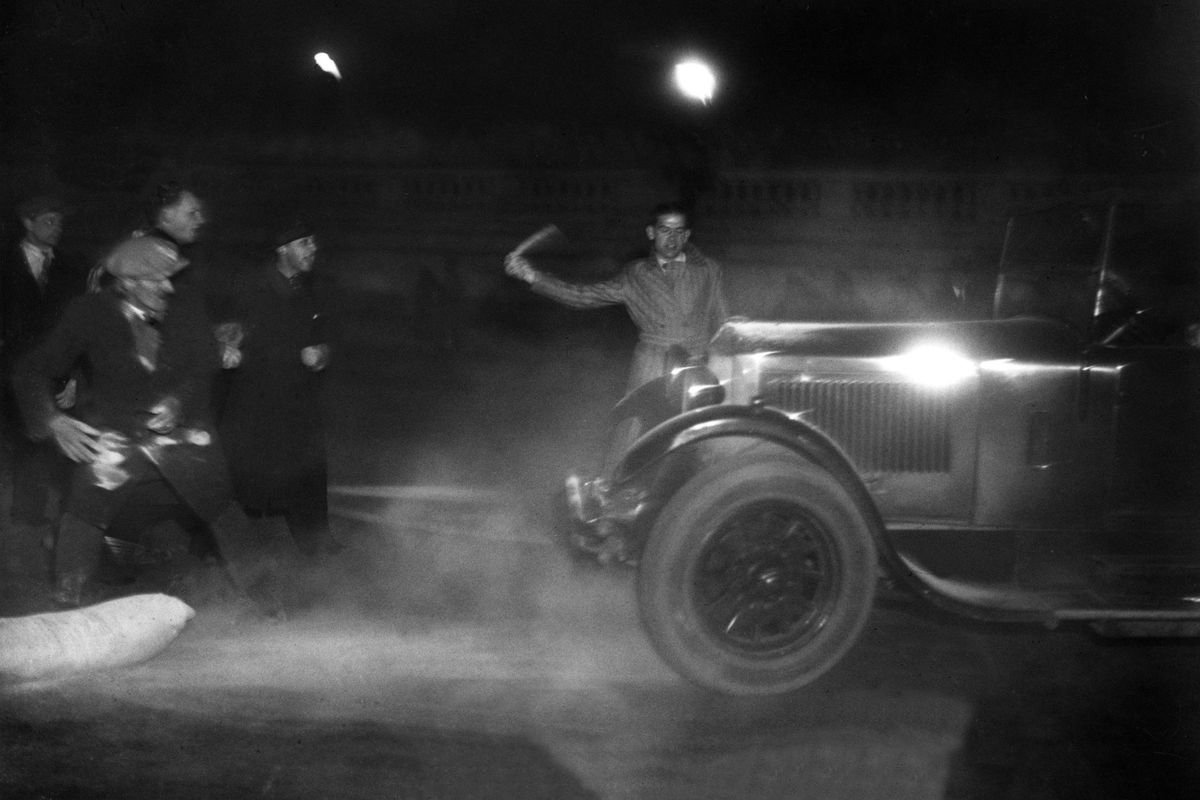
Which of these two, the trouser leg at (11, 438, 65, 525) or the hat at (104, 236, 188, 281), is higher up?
the hat at (104, 236, 188, 281)

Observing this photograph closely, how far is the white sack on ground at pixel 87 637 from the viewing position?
14.2 feet

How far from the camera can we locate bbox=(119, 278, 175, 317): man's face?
490 cm

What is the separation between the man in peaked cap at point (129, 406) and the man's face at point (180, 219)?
163 millimetres

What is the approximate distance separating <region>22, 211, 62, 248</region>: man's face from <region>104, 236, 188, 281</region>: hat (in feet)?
7.01

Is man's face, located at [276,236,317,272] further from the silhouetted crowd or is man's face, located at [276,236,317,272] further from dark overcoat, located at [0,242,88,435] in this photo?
dark overcoat, located at [0,242,88,435]

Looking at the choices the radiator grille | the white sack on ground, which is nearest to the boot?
the white sack on ground

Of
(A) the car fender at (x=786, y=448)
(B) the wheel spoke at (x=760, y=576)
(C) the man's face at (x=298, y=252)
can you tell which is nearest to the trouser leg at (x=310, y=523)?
(C) the man's face at (x=298, y=252)

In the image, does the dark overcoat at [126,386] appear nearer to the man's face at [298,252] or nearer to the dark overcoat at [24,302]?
the man's face at [298,252]

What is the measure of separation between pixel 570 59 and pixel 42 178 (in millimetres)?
8062

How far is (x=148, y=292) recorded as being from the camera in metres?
4.92

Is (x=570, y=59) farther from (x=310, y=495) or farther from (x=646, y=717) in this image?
(x=646, y=717)

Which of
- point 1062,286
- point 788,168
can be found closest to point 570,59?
point 788,168

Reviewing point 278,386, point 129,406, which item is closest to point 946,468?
point 129,406

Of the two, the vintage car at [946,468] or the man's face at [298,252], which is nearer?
the vintage car at [946,468]
